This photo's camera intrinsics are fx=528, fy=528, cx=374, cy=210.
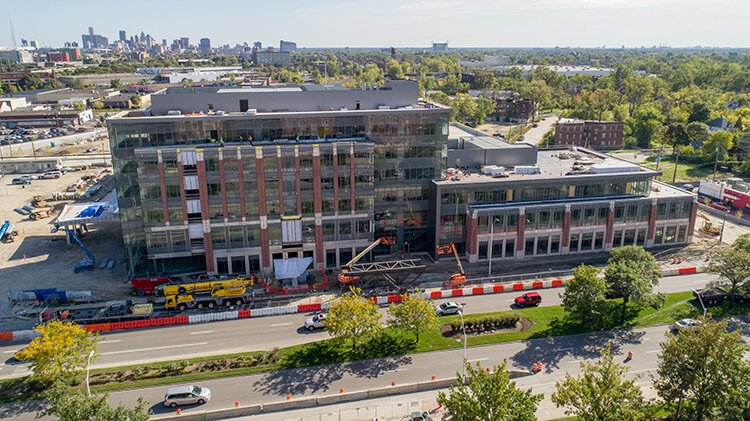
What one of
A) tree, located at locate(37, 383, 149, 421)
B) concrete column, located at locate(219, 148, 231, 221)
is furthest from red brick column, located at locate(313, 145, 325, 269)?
tree, located at locate(37, 383, 149, 421)

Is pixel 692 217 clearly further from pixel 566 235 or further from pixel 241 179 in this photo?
pixel 241 179

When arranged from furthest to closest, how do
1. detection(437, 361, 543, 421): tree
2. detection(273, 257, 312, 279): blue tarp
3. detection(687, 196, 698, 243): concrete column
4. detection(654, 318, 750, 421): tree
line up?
detection(687, 196, 698, 243): concrete column, detection(273, 257, 312, 279): blue tarp, detection(654, 318, 750, 421): tree, detection(437, 361, 543, 421): tree

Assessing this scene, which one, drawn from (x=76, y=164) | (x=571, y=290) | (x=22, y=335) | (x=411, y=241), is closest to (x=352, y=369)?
(x=571, y=290)

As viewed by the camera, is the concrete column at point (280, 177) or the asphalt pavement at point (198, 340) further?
the concrete column at point (280, 177)

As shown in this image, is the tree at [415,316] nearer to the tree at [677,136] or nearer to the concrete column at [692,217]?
the concrete column at [692,217]

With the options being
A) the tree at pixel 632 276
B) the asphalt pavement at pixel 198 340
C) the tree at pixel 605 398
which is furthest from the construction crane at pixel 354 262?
the tree at pixel 605 398

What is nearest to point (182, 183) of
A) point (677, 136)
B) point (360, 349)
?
point (360, 349)

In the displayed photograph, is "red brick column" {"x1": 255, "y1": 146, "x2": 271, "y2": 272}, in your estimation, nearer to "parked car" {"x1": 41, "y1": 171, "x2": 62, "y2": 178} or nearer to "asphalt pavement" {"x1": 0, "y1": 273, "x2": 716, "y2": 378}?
"asphalt pavement" {"x1": 0, "y1": 273, "x2": 716, "y2": 378}
